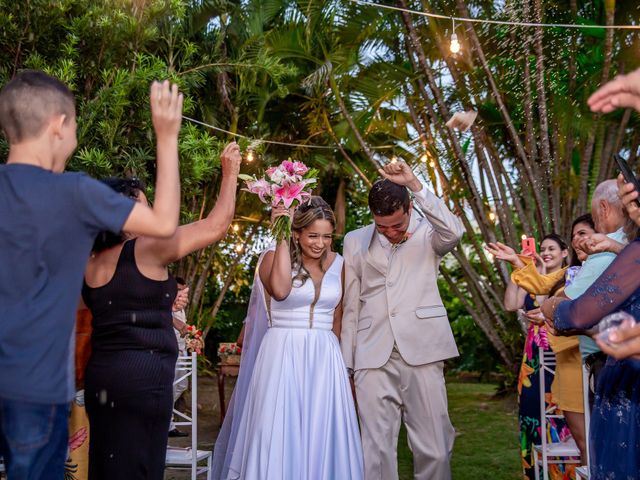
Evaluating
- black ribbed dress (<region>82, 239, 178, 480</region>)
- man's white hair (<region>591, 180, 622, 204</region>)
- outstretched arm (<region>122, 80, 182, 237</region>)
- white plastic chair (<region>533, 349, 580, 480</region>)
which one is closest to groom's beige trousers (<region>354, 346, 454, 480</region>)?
white plastic chair (<region>533, 349, 580, 480</region>)

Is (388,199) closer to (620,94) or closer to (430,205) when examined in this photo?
(430,205)

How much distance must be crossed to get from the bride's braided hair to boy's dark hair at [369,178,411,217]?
0.89 feet

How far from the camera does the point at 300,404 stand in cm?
448

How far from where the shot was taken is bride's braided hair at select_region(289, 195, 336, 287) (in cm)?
470

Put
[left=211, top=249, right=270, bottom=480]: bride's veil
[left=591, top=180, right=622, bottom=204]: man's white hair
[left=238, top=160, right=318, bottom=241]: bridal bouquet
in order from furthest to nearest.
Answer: [left=211, top=249, right=270, bottom=480]: bride's veil → [left=238, top=160, right=318, bottom=241]: bridal bouquet → [left=591, top=180, right=622, bottom=204]: man's white hair

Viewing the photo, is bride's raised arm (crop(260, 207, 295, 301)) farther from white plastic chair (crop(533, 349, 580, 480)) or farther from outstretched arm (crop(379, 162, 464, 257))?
white plastic chair (crop(533, 349, 580, 480))

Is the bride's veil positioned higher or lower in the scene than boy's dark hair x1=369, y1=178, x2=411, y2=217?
lower

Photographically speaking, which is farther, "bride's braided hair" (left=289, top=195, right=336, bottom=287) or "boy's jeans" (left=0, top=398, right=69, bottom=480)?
"bride's braided hair" (left=289, top=195, right=336, bottom=287)

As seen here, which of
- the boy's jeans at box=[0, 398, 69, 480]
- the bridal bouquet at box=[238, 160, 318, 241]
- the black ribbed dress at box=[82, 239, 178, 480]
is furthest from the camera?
the bridal bouquet at box=[238, 160, 318, 241]

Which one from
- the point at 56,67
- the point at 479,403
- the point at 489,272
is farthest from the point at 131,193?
the point at 479,403

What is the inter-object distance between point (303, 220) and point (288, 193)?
284 mm

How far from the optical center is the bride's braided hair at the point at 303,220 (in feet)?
15.4

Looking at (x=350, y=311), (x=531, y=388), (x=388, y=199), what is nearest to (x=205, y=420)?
(x=531, y=388)

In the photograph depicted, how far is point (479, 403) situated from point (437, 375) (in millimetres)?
7205
